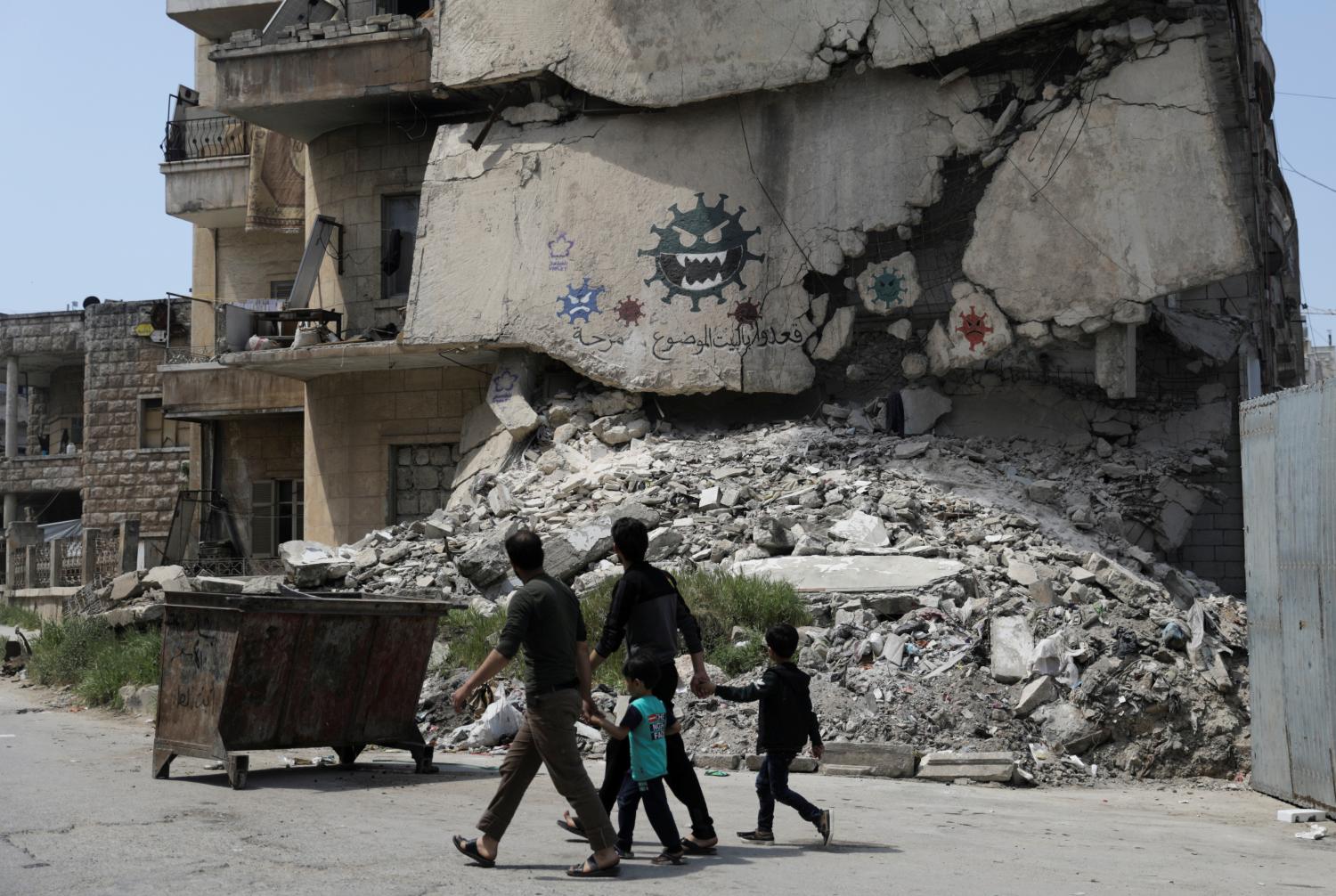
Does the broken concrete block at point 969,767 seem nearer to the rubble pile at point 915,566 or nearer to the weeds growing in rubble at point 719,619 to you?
the rubble pile at point 915,566

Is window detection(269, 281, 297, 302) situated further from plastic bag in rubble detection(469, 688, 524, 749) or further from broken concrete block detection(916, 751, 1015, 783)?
broken concrete block detection(916, 751, 1015, 783)

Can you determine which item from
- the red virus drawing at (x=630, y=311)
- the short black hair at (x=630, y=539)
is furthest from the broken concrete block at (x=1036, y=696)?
the red virus drawing at (x=630, y=311)

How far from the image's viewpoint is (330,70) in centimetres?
→ 1867

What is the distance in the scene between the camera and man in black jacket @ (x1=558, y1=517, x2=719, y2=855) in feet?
20.4

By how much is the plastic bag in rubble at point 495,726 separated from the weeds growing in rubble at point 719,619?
68cm

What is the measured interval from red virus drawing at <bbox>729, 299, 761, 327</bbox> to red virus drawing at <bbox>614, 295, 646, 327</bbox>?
3.75ft

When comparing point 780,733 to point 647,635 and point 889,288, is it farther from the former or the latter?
point 889,288

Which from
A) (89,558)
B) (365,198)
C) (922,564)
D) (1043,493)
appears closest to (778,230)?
(1043,493)

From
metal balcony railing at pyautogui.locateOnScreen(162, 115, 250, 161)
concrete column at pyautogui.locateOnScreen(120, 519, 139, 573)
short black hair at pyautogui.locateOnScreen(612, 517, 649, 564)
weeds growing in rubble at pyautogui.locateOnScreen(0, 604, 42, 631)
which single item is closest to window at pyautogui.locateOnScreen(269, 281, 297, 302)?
metal balcony railing at pyautogui.locateOnScreen(162, 115, 250, 161)

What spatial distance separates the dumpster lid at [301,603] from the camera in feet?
26.2

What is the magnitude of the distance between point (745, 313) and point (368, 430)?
19.4 ft

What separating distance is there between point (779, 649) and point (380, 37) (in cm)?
1427

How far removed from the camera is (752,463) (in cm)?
1566

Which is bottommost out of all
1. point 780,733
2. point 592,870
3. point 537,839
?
point 537,839
